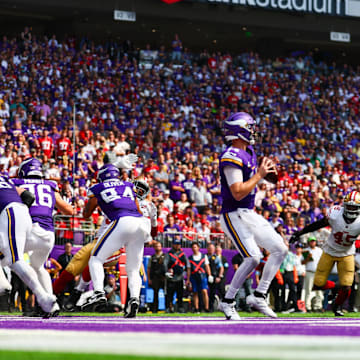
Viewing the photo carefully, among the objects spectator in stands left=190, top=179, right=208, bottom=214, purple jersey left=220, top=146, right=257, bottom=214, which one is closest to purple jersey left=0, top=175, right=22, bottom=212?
purple jersey left=220, top=146, right=257, bottom=214

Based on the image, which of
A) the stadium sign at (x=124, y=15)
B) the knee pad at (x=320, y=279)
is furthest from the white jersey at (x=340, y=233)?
the stadium sign at (x=124, y=15)

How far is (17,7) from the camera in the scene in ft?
92.4

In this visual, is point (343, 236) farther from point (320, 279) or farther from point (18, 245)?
point (18, 245)

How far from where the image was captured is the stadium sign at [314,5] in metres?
30.1

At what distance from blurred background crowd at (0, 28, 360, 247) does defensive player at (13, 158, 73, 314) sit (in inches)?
285

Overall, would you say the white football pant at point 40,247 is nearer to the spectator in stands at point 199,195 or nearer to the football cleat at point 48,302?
the football cleat at point 48,302

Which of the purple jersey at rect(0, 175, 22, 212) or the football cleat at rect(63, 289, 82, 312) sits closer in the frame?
the purple jersey at rect(0, 175, 22, 212)

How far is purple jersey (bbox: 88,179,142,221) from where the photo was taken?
9734 mm

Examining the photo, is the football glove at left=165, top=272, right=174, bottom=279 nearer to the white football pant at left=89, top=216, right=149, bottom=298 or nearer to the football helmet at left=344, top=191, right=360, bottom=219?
the football helmet at left=344, top=191, right=360, bottom=219

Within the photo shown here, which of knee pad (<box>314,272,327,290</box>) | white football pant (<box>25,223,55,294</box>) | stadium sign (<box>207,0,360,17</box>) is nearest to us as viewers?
white football pant (<box>25,223,55,294</box>)

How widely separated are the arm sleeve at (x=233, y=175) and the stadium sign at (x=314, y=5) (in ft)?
69.8

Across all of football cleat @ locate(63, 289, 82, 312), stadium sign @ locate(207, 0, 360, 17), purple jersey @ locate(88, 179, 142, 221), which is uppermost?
stadium sign @ locate(207, 0, 360, 17)

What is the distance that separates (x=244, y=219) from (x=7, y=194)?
2460mm

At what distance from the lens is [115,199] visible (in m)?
9.80
